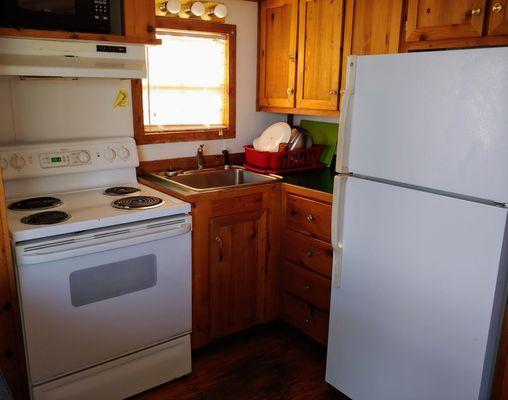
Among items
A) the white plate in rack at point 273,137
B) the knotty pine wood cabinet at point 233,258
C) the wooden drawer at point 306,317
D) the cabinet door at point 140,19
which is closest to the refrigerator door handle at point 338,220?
the wooden drawer at point 306,317

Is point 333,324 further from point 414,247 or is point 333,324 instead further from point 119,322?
point 119,322

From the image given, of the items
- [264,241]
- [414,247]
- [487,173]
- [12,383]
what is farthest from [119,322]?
[487,173]

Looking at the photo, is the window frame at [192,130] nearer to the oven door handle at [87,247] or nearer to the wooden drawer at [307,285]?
the oven door handle at [87,247]

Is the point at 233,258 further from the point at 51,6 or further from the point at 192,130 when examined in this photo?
the point at 51,6

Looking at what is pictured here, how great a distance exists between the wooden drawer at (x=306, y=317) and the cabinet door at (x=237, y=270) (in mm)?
169

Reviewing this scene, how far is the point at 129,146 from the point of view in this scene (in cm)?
262

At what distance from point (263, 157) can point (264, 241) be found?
1.77 feet

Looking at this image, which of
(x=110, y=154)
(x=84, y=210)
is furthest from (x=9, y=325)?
(x=110, y=154)

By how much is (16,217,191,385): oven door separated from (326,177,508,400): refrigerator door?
77cm

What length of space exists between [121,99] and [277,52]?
3.49ft

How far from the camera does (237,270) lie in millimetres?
2645

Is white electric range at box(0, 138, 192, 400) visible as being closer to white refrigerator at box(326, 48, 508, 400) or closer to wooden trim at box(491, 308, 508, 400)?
white refrigerator at box(326, 48, 508, 400)

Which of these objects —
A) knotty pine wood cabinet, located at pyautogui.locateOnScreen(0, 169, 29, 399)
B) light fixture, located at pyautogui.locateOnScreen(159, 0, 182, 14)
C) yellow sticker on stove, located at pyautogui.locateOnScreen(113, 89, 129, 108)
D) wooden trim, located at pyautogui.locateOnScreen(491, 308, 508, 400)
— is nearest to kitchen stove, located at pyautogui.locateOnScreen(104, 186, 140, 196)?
yellow sticker on stove, located at pyautogui.locateOnScreen(113, 89, 129, 108)

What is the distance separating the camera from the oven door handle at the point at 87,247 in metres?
1.80
